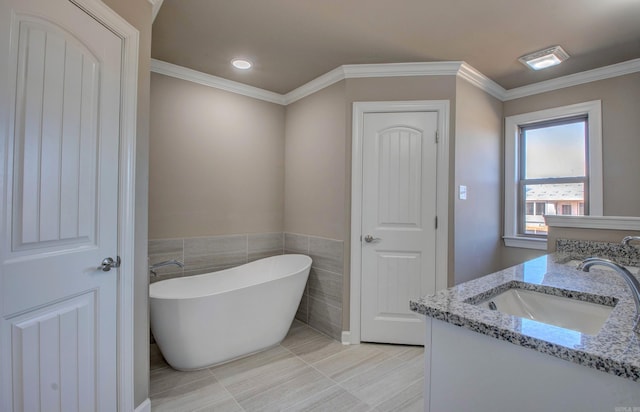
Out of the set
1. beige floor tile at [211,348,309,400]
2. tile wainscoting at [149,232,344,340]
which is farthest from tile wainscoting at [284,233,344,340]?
beige floor tile at [211,348,309,400]

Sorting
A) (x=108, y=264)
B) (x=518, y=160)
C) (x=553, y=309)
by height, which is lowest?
(x=553, y=309)

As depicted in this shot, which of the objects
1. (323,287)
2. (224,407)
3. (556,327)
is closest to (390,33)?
(556,327)

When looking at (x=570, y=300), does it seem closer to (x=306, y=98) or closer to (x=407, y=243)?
(x=407, y=243)

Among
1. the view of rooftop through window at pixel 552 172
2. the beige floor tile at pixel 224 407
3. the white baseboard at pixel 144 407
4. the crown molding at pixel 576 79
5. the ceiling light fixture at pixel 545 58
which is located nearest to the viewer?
the white baseboard at pixel 144 407

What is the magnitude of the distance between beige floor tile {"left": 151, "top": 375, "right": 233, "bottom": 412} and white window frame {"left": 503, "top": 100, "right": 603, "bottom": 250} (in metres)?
3.00

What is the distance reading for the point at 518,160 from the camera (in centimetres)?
325

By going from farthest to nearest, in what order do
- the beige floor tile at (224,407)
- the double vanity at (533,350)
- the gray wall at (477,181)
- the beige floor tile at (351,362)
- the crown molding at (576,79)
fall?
the gray wall at (477,181)
the crown molding at (576,79)
the beige floor tile at (351,362)
the beige floor tile at (224,407)
the double vanity at (533,350)

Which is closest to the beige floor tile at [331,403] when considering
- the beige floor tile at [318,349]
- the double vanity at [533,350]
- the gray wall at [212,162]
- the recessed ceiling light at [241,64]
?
the beige floor tile at [318,349]

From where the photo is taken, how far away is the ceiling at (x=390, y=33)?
191cm

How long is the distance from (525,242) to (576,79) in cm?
156

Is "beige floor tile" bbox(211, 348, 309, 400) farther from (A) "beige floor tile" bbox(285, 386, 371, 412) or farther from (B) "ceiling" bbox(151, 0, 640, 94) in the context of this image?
(B) "ceiling" bbox(151, 0, 640, 94)

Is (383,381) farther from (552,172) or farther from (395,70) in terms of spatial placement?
(552,172)

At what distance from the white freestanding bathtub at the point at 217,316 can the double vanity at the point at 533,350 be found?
1597 millimetres

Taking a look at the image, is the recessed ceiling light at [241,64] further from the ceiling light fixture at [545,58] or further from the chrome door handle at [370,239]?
the ceiling light fixture at [545,58]
